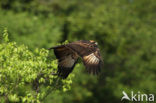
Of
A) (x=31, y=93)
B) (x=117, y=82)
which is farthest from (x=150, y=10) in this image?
(x=31, y=93)

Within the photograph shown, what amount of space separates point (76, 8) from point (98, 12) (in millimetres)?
Result: 2112

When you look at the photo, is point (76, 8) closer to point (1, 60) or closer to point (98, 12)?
point (98, 12)

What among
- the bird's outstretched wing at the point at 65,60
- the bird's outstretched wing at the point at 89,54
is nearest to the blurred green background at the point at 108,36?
the bird's outstretched wing at the point at 65,60

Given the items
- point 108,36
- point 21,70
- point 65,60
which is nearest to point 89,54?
point 65,60

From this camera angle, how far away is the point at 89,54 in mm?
5668

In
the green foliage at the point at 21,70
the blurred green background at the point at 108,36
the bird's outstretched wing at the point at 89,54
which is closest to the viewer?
the bird's outstretched wing at the point at 89,54

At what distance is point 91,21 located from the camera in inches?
939

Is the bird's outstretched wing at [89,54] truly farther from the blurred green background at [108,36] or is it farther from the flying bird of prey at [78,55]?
the blurred green background at [108,36]

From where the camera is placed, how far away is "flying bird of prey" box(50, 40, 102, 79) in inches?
217

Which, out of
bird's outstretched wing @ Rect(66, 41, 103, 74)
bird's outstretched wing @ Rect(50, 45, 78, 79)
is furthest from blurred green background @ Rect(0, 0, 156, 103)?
bird's outstretched wing @ Rect(66, 41, 103, 74)

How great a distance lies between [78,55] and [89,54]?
0.81ft

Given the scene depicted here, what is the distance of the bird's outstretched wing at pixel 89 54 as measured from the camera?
5480 millimetres

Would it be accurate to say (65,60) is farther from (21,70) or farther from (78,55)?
(21,70)

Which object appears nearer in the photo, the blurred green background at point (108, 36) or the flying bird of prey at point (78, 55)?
the flying bird of prey at point (78, 55)
